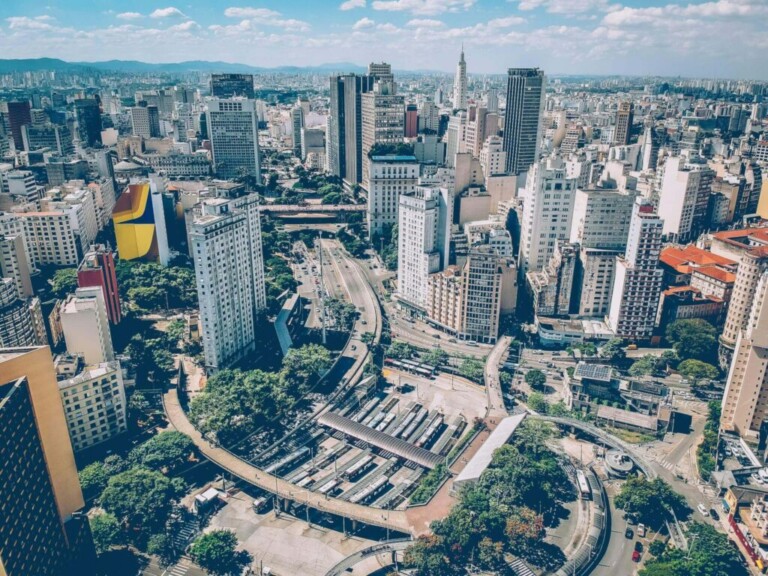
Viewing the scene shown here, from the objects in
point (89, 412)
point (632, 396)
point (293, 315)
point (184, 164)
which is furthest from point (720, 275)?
point (184, 164)

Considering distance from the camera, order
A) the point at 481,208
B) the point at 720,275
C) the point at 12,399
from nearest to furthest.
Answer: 1. the point at 12,399
2. the point at 720,275
3. the point at 481,208

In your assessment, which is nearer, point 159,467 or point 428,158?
point 159,467

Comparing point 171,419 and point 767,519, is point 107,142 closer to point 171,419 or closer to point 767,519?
point 171,419

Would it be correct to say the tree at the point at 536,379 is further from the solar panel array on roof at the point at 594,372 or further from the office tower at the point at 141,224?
the office tower at the point at 141,224

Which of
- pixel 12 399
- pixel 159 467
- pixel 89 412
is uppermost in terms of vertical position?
pixel 12 399

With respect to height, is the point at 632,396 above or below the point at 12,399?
below

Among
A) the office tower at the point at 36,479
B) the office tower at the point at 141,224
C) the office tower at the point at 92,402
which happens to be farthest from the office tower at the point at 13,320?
the office tower at the point at 141,224

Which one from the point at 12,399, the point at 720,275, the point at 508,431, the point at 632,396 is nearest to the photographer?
the point at 12,399

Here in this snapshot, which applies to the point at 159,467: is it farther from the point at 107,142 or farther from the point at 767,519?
the point at 107,142
